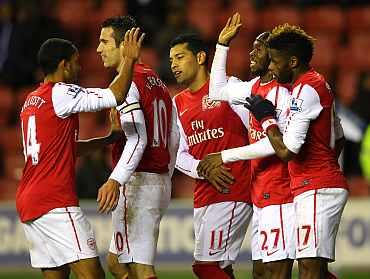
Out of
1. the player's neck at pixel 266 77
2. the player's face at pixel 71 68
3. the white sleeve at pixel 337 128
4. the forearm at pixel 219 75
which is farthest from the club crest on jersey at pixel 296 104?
the player's face at pixel 71 68

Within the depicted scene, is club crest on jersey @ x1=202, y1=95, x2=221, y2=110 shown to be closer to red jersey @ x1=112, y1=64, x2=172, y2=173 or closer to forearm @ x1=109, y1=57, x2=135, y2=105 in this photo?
red jersey @ x1=112, y1=64, x2=172, y2=173

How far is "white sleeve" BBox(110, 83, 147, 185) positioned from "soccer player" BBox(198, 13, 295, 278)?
770 millimetres

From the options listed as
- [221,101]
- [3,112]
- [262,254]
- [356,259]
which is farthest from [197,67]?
[3,112]

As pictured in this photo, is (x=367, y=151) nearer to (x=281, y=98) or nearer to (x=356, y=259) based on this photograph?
(x=356, y=259)

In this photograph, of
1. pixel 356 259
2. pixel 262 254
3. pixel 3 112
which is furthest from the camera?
pixel 3 112

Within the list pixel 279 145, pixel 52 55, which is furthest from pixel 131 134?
pixel 279 145

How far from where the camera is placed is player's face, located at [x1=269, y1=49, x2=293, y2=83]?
840 cm

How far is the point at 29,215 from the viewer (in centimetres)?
833

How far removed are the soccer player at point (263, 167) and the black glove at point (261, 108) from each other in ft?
0.89

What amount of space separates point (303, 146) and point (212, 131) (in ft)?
4.01

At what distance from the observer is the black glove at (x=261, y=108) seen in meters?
8.35

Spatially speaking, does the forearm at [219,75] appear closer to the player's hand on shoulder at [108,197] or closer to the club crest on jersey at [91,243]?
the player's hand on shoulder at [108,197]

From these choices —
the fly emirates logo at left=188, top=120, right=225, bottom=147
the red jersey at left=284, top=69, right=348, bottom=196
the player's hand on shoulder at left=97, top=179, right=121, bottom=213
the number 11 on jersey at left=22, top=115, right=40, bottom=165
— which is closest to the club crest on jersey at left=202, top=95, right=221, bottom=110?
the fly emirates logo at left=188, top=120, right=225, bottom=147

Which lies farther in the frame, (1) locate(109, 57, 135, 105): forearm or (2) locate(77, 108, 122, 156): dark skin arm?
(2) locate(77, 108, 122, 156): dark skin arm
